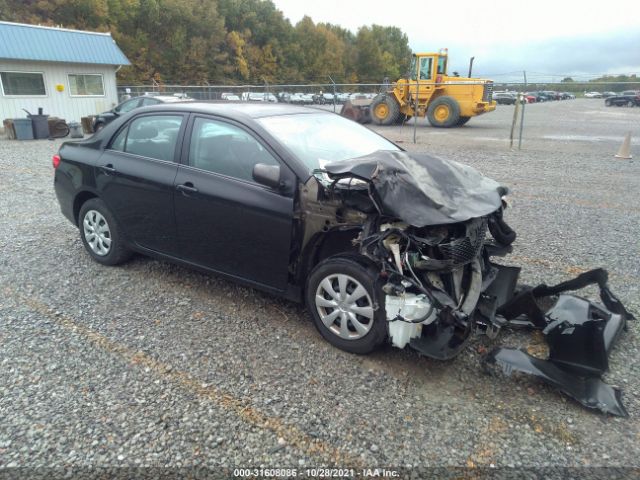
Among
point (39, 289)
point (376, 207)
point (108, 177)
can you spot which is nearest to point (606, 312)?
point (376, 207)

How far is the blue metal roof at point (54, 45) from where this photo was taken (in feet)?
58.7

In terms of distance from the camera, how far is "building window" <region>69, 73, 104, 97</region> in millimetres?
20156

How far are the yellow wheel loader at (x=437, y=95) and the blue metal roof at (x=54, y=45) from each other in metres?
12.3

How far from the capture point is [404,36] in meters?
101

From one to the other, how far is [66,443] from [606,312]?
139 inches

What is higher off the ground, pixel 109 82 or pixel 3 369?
pixel 109 82

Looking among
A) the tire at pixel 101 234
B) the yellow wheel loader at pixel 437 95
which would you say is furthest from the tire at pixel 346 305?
the yellow wheel loader at pixel 437 95

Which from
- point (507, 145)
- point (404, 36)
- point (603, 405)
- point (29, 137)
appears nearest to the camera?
point (603, 405)

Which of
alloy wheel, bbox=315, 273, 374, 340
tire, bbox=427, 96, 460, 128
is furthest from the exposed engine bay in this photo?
tire, bbox=427, 96, 460, 128

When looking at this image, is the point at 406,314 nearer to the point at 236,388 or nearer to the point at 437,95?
the point at 236,388

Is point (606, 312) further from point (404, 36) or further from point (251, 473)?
point (404, 36)

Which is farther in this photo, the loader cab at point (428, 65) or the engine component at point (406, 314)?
the loader cab at point (428, 65)

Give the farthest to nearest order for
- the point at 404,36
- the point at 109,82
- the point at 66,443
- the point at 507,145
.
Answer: the point at 404,36 < the point at 109,82 < the point at 507,145 < the point at 66,443

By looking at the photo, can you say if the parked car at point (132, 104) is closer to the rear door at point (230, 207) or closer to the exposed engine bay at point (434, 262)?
the rear door at point (230, 207)
